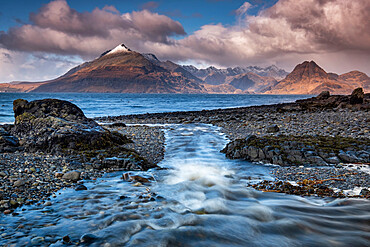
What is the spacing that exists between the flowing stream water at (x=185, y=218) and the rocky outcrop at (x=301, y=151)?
7.41ft

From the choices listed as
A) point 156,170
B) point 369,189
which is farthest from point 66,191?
point 369,189

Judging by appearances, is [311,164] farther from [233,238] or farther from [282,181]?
[233,238]

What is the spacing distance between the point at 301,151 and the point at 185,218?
19.5 ft

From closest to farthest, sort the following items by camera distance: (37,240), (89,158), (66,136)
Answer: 1. (37,240)
2. (89,158)
3. (66,136)

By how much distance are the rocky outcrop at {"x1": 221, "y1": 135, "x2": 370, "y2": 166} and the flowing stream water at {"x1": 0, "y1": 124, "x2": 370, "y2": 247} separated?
2258 millimetres

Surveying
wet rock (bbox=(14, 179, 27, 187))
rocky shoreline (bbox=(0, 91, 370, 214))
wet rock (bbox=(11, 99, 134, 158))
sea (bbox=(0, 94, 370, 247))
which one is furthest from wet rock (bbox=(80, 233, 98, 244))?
wet rock (bbox=(11, 99, 134, 158))

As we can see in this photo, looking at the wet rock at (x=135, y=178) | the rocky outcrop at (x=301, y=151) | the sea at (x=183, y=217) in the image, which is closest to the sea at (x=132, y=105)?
the wet rock at (x=135, y=178)

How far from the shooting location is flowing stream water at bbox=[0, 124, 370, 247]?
14.2 ft

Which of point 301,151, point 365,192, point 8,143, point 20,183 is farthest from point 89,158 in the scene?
point 365,192

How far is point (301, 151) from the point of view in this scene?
8.88m

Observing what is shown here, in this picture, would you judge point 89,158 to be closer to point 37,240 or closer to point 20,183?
point 20,183

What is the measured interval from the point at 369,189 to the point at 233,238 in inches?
165

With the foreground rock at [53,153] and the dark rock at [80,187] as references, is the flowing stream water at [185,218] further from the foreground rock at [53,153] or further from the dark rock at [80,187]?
the foreground rock at [53,153]

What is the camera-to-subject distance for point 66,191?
6.03 m
